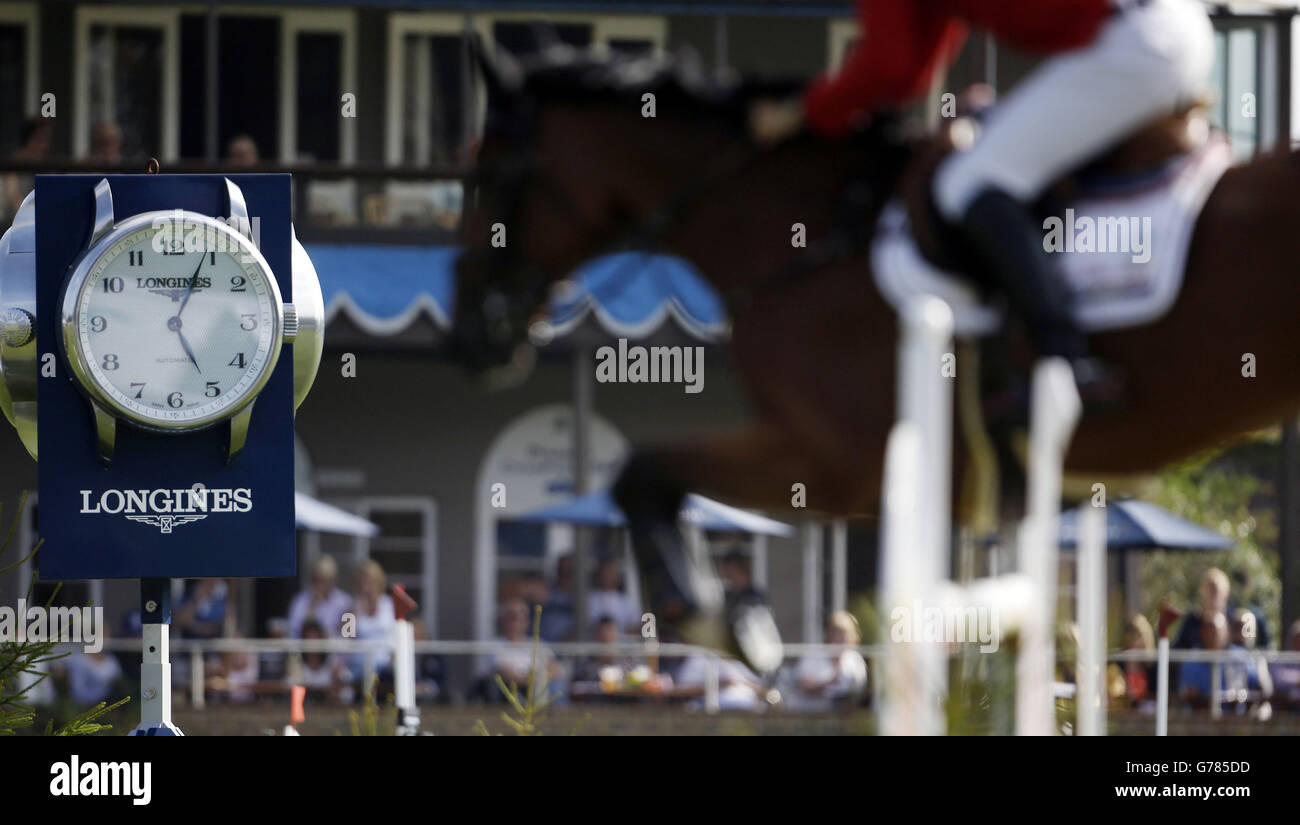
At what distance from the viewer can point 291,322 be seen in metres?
3.99

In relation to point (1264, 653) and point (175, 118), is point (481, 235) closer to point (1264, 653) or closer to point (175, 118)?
point (1264, 653)

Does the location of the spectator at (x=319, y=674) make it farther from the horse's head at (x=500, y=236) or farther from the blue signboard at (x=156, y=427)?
the blue signboard at (x=156, y=427)

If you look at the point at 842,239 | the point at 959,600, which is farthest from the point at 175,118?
the point at 959,600

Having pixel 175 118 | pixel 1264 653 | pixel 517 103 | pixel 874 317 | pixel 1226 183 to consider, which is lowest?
pixel 1264 653

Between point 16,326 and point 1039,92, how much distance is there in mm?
2204

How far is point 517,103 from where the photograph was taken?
17.9 ft

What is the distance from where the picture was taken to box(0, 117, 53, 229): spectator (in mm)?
15477

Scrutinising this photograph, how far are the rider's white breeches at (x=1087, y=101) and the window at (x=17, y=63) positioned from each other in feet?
48.3

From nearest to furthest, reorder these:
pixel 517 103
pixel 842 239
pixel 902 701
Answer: pixel 902 701 < pixel 842 239 < pixel 517 103

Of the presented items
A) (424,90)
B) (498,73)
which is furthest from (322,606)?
(424,90)

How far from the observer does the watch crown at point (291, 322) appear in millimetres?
3990

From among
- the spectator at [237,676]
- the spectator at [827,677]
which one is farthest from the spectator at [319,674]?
the spectator at [827,677]

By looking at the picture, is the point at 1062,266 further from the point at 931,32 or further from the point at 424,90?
the point at 424,90
